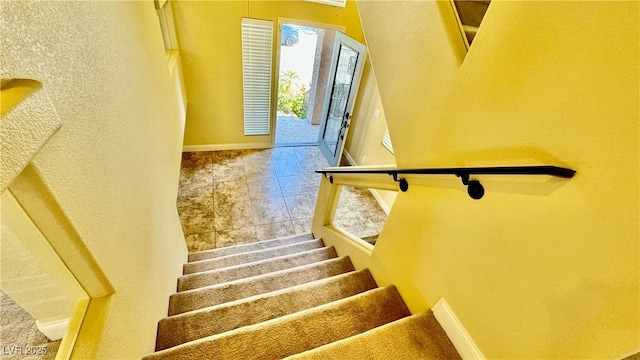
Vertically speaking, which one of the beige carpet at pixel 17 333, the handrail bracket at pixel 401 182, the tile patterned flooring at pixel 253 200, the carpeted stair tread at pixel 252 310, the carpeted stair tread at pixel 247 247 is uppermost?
the handrail bracket at pixel 401 182

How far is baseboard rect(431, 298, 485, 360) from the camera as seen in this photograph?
1.05 m

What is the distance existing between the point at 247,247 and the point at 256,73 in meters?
2.67

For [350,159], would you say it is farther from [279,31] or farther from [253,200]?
[279,31]

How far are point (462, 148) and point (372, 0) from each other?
40.3 inches

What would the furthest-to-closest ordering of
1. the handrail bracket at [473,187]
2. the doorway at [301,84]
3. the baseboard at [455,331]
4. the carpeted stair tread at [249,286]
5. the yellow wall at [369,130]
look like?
the doorway at [301,84]
the yellow wall at [369,130]
the carpeted stair tread at [249,286]
the baseboard at [455,331]
the handrail bracket at [473,187]

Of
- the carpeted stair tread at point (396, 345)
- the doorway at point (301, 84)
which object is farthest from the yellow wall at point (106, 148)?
the doorway at point (301, 84)

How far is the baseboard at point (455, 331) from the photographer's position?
1.05 m

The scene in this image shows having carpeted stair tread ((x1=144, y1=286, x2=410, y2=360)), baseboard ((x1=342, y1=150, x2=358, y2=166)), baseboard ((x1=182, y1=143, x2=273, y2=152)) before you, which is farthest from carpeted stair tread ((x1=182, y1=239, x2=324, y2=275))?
baseboard ((x1=182, y1=143, x2=273, y2=152))

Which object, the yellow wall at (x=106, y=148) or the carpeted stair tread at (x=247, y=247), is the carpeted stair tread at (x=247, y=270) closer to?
the yellow wall at (x=106, y=148)

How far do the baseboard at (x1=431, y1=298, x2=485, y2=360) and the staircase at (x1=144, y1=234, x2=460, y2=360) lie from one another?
0.10 feet

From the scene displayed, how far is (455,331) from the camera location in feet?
3.65

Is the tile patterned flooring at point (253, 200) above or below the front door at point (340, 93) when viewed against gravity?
below

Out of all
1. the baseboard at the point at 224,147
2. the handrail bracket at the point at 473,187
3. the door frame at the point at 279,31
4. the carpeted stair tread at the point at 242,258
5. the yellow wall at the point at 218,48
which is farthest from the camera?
the baseboard at the point at 224,147

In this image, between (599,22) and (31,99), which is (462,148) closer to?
(599,22)
